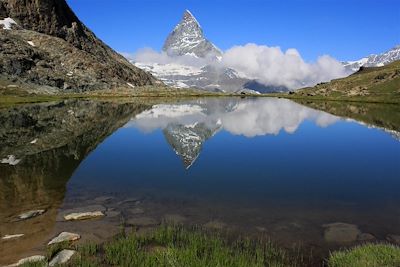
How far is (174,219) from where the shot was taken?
2486 cm

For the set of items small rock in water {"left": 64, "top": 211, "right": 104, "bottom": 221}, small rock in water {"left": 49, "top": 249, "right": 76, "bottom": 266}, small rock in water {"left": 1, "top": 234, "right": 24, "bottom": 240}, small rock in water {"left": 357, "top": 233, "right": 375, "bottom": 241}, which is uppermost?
small rock in water {"left": 49, "top": 249, "right": 76, "bottom": 266}

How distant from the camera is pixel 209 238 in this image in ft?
70.0

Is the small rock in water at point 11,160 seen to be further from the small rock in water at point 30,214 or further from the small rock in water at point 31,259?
the small rock in water at point 31,259

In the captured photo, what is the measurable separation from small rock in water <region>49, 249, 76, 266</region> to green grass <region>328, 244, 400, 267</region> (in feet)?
36.0

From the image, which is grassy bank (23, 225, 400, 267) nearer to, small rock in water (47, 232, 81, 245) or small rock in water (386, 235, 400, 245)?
small rock in water (47, 232, 81, 245)

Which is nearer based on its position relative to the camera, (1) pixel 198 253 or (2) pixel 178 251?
(2) pixel 178 251

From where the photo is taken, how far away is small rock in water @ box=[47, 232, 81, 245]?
828 inches

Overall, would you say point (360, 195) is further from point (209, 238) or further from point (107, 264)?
point (107, 264)

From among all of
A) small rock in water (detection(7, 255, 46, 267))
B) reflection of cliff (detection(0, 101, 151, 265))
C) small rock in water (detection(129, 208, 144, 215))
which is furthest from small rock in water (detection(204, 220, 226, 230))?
small rock in water (detection(7, 255, 46, 267))

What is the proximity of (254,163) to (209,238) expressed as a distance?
76.0 ft

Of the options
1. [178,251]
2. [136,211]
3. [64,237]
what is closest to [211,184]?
[136,211]

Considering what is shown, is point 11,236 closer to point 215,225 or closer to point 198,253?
point 198,253

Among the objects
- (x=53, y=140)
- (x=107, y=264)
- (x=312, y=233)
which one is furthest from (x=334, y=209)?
(x=53, y=140)

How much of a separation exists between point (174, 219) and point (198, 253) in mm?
5816
